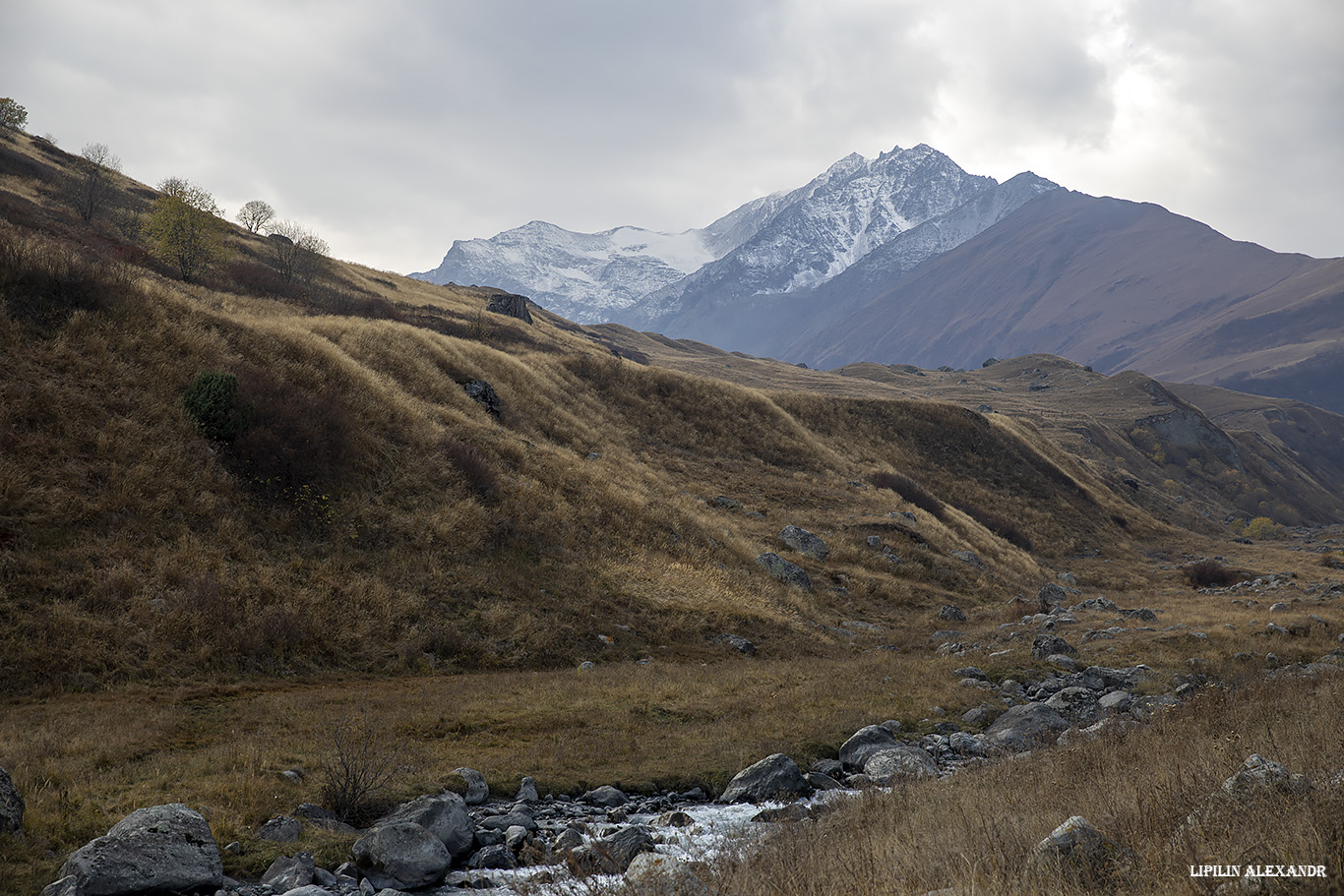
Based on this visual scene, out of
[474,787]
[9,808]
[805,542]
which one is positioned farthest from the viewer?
[805,542]

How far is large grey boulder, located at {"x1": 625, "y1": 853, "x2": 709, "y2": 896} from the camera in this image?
5766 mm

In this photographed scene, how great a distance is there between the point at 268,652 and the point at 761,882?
47.1ft

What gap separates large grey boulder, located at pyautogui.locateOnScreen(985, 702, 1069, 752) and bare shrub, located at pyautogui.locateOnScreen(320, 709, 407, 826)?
10.2 meters

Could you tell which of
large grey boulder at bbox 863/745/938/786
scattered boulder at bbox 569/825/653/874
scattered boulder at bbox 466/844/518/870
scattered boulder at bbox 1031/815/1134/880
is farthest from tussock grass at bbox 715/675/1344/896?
scattered boulder at bbox 466/844/518/870

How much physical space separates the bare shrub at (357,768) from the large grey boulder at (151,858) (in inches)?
68.5

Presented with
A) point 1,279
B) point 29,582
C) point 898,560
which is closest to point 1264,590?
point 898,560

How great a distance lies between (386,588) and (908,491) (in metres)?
39.6

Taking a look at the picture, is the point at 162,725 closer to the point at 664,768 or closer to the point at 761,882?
the point at 664,768

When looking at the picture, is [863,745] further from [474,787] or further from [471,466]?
[471,466]

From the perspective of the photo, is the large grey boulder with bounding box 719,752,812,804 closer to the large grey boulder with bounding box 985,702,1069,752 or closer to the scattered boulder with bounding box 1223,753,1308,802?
the large grey boulder with bounding box 985,702,1069,752

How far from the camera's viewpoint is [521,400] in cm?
4075

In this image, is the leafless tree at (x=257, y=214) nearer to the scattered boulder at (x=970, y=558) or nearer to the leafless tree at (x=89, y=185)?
the leafless tree at (x=89, y=185)

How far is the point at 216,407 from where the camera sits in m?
20.9

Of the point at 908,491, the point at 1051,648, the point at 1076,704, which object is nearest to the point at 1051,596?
the point at 908,491
